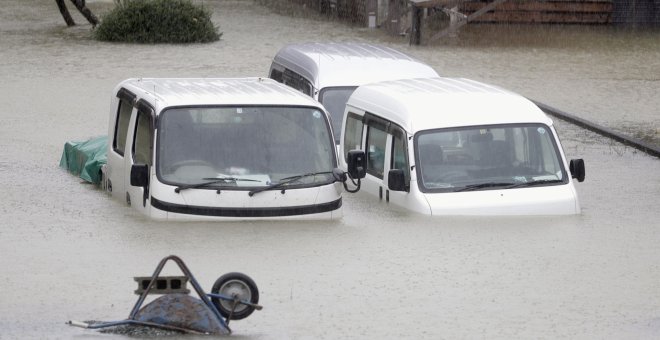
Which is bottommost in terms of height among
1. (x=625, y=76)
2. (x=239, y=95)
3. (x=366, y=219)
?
(x=625, y=76)

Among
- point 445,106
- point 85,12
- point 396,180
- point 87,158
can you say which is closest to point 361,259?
point 396,180

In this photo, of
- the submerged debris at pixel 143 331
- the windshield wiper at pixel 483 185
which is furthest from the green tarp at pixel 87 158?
the submerged debris at pixel 143 331

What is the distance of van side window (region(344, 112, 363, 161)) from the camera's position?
1497 centimetres

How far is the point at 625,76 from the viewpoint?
1102 inches

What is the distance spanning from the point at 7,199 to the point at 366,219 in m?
3.92

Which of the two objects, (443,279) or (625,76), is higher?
(443,279)

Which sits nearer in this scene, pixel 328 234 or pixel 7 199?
pixel 328 234

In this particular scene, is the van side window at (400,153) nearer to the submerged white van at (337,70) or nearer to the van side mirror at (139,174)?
the submerged white van at (337,70)

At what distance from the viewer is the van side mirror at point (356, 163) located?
A: 13047 millimetres

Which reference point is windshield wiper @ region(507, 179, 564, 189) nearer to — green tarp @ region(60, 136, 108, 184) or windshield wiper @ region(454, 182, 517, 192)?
windshield wiper @ region(454, 182, 517, 192)

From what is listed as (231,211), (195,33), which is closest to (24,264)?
(231,211)

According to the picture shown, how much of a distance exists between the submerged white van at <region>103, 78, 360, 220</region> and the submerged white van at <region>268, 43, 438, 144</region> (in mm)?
2863

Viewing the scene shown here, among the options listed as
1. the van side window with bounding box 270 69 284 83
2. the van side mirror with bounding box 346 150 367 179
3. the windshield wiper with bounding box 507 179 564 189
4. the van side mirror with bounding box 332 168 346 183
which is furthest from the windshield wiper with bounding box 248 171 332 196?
the van side window with bounding box 270 69 284 83

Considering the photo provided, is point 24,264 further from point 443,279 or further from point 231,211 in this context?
point 443,279
